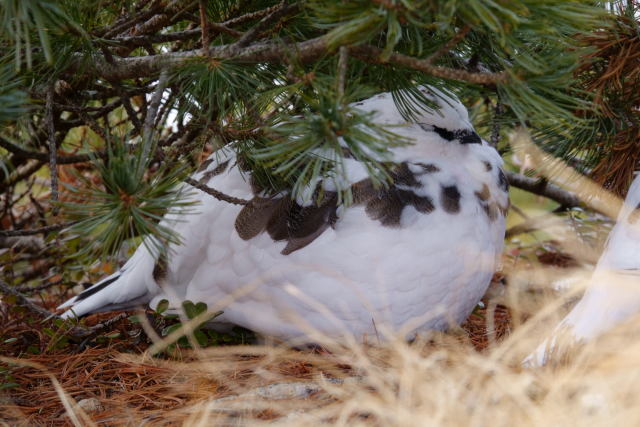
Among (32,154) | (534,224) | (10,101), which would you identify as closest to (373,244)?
(10,101)

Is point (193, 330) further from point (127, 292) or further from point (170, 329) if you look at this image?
point (127, 292)

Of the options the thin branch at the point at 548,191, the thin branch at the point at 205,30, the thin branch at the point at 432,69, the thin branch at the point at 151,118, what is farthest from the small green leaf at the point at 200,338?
the thin branch at the point at 548,191

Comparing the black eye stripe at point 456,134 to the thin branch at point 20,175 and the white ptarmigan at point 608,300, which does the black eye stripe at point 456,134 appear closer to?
the white ptarmigan at point 608,300

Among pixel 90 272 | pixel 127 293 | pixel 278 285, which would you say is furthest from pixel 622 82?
pixel 90 272

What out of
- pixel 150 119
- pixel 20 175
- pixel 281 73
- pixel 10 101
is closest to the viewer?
pixel 10 101

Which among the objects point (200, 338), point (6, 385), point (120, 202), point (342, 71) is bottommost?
point (200, 338)

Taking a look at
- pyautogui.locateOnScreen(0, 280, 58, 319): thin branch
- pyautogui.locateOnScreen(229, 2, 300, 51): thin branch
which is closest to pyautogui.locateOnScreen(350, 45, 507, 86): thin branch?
pyautogui.locateOnScreen(229, 2, 300, 51): thin branch

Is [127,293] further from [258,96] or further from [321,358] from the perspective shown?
[258,96]

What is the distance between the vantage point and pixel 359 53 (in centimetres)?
119

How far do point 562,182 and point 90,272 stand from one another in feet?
5.88

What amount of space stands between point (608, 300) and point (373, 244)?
548mm

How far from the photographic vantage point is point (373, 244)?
66.2 inches

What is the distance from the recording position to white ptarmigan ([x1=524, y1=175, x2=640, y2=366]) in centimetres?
146

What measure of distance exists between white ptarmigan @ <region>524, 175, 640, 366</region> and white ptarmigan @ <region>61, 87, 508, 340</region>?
31 cm
